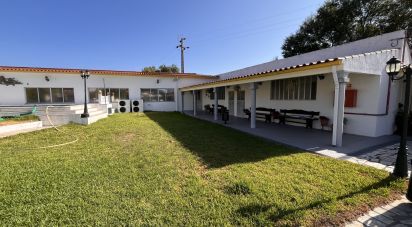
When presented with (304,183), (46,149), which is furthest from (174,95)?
(304,183)

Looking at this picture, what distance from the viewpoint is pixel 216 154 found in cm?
530

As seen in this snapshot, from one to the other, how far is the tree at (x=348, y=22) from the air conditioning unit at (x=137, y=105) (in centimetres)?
1908

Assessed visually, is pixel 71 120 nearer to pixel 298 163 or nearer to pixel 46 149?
pixel 46 149

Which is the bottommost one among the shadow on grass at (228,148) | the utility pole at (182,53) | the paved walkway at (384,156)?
the shadow on grass at (228,148)

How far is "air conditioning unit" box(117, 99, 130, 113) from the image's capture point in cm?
1639

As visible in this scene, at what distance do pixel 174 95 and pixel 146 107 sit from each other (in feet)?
8.90

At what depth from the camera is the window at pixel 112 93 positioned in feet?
52.6

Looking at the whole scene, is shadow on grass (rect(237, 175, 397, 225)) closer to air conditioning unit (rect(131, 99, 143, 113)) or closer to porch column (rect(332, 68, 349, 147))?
porch column (rect(332, 68, 349, 147))

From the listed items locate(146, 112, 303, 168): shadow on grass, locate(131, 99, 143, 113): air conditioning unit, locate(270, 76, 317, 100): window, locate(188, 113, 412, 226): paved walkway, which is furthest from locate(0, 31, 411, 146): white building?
locate(146, 112, 303, 168): shadow on grass

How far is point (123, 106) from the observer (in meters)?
16.5

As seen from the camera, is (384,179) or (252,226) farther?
(384,179)

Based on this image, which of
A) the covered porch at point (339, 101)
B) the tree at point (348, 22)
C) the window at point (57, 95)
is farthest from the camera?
the tree at point (348, 22)

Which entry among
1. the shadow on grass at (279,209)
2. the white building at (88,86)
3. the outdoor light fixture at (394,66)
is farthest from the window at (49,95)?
the outdoor light fixture at (394,66)

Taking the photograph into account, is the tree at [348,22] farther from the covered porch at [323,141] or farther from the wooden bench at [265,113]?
the covered porch at [323,141]
